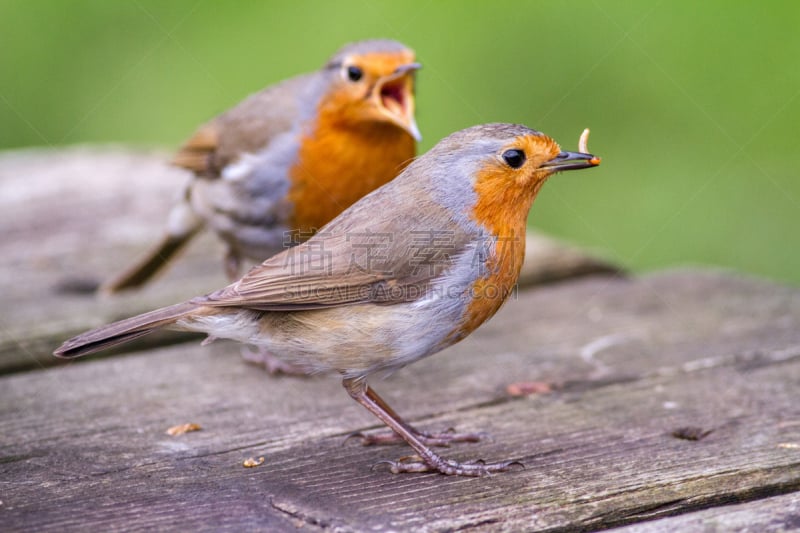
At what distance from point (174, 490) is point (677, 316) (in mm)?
2244

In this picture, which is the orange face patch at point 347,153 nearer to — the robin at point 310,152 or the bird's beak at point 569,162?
the robin at point 310,152

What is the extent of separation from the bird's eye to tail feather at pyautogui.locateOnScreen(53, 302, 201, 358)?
3.53ft

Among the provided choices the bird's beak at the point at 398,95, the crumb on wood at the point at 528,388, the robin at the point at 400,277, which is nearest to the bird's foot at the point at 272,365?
the robin at the point at 400,277

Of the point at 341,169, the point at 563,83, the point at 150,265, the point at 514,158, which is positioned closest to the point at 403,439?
the point at 514,158

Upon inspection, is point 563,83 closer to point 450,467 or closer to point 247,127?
point 247,127

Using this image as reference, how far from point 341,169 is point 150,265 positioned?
106cm

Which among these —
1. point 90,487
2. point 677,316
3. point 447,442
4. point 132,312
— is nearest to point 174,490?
point 90,487

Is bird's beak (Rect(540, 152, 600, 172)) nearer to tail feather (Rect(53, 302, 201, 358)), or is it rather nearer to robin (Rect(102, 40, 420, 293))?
robin (Rect(102, 40, 420, 293))

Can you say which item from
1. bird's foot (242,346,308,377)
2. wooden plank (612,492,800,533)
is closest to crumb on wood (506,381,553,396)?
bird's foot (242,346,308,377)

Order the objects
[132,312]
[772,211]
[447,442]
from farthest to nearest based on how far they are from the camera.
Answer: [772,211]
[132,312]
[447,442]

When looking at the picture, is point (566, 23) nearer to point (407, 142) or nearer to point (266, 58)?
point (266, 58)

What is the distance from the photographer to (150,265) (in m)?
4.72

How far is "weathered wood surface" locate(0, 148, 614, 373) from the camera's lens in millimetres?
3822

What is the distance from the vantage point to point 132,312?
391cm
